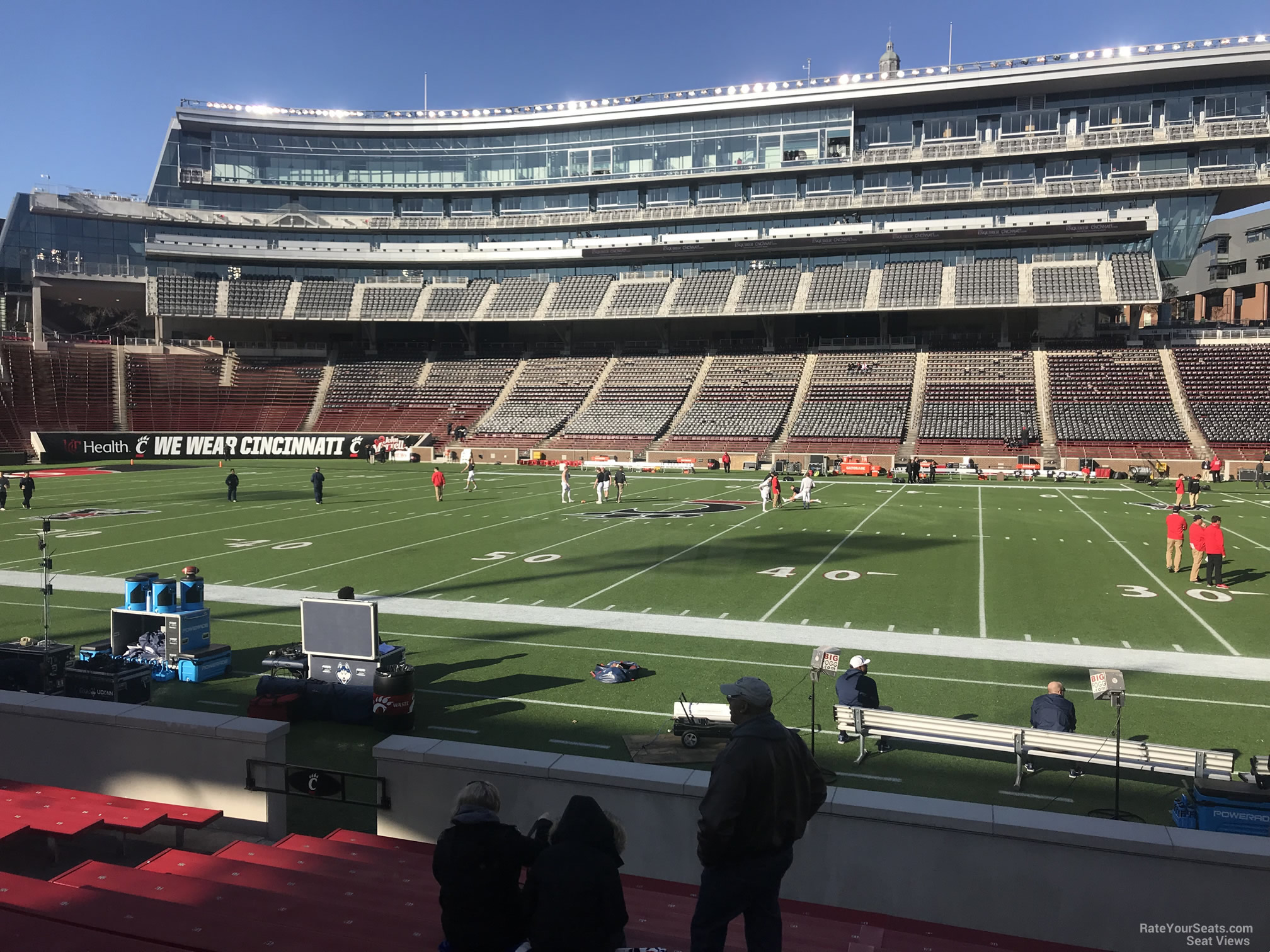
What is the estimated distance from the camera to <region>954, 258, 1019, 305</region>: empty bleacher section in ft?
192

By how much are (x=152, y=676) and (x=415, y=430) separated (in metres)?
50.0

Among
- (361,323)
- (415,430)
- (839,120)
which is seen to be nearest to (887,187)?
(839,120)

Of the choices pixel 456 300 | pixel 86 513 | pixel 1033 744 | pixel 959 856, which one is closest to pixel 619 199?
pixel 456 300

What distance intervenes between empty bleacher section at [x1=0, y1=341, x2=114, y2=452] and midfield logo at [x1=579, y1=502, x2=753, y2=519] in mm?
43048

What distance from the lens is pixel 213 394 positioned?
6562 cm

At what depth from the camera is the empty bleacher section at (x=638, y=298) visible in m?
66.6

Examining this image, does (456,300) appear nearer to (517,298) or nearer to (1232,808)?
(517,298)

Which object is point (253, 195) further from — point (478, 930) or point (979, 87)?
point (478, 930)

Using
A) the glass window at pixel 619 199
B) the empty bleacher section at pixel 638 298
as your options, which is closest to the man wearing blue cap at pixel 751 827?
the empty bleacher section at pixel 638 298

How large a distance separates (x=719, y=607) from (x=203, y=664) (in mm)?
8360

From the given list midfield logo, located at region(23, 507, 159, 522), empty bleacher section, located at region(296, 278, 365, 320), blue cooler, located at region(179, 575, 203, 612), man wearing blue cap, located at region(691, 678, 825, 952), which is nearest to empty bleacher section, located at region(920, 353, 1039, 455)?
midfield logo, located at region(23, 507, 159, 522)

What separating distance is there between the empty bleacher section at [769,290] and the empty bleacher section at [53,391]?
43.9 m

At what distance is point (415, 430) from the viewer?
60938mm

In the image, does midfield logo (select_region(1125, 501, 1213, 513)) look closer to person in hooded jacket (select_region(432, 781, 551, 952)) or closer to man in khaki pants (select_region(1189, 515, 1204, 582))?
man in khaki pants (select_region(1189, 515, 1204, 582))
